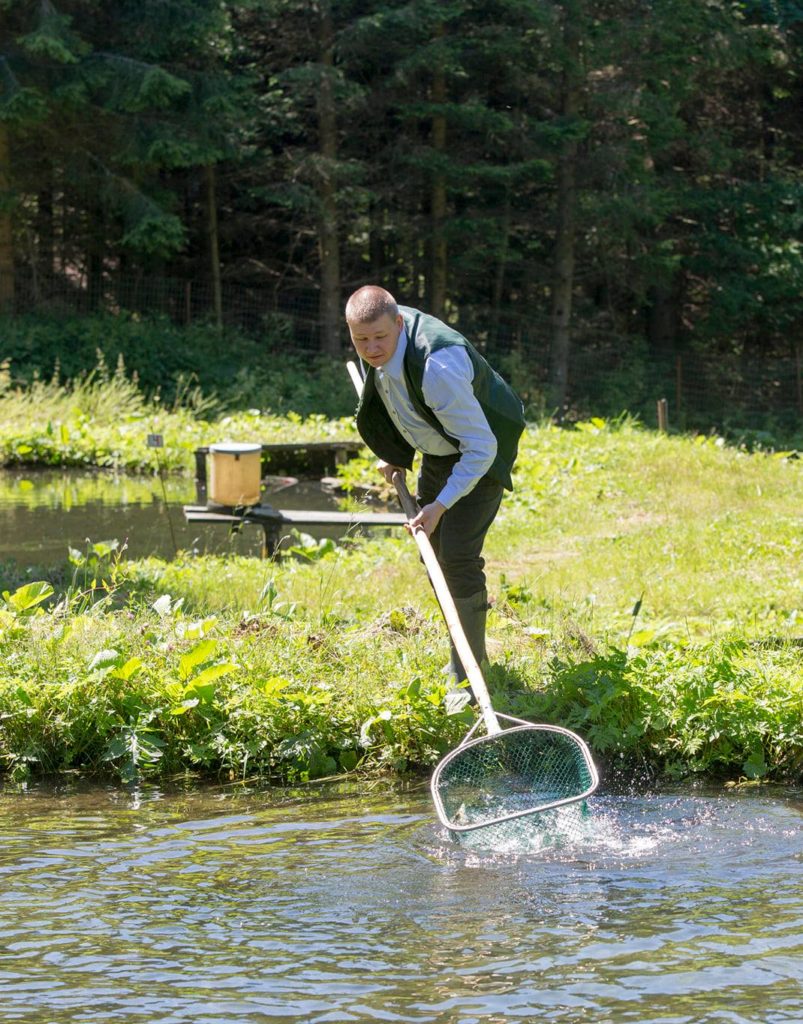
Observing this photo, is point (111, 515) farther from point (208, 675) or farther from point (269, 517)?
point (208, 675)

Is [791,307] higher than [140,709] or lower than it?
higher

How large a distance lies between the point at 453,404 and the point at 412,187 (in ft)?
63.0

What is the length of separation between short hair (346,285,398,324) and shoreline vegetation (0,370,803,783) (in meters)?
1.57

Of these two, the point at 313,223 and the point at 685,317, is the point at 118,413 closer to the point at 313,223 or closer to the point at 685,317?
the point at 313,223

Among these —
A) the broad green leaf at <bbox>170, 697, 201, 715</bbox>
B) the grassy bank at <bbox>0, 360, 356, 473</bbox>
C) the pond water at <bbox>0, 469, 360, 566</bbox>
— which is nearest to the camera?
the broad green leaf at <bbox>170, 697, 201, 715</bbox>

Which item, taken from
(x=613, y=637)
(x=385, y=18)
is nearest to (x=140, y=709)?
(x=613, y=637)

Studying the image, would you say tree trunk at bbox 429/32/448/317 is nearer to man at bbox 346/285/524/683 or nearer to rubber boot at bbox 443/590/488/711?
man at bbox 346/285/524/683

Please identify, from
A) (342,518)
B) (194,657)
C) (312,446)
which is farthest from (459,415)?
(312,446)

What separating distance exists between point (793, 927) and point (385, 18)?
19.7 metres

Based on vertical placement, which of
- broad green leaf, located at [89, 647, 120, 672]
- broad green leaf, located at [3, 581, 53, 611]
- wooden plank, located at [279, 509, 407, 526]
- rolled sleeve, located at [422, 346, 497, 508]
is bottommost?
broad green leaf, located at [89, 647, 120, 672]

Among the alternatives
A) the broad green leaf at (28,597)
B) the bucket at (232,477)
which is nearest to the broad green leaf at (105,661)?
the broad green leaf at (28,597)

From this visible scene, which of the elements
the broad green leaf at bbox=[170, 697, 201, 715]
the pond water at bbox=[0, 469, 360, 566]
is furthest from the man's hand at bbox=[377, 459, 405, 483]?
the pond water at bbox=[0, 469, 360, 566]

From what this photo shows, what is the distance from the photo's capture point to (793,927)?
3.92 metres

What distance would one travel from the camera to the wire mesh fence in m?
23.8
